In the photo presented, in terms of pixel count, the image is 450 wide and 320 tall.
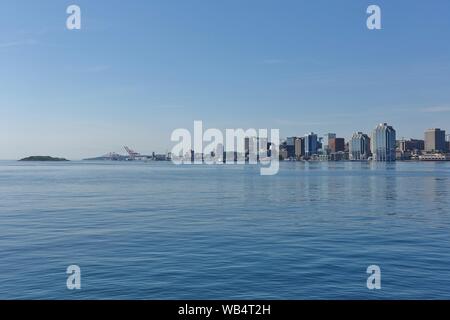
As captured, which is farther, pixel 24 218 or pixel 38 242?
pixel 24 218

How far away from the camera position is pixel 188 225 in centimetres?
4025

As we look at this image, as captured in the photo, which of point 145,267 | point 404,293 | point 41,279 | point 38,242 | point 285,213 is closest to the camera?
point 404,293

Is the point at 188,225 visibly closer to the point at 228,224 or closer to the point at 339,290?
the point at 228,224

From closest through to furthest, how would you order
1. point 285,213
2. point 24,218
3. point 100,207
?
point 24,218 → point 285,213 → point 100,207

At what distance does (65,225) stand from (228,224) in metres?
15.4

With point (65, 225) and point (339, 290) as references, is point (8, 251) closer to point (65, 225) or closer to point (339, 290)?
point (65, 225)

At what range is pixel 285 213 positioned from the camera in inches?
1961

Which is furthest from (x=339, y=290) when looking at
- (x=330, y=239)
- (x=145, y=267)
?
(x=330, y=239)

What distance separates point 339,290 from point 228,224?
21.7 meters
